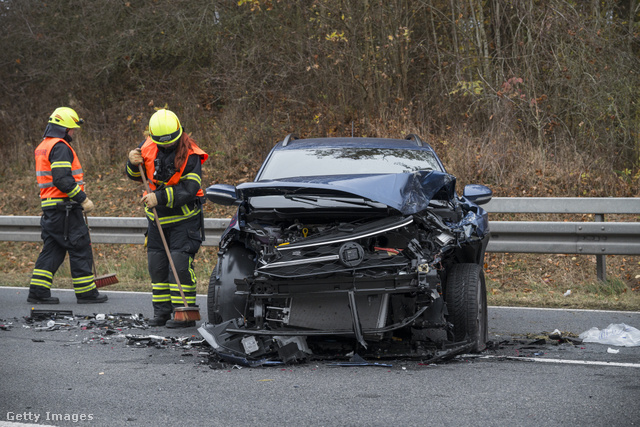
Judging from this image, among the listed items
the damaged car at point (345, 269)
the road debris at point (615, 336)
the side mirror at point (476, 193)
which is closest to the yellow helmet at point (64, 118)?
the damaged car at point (345, 269)

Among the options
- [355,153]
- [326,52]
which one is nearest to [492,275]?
[355,153]

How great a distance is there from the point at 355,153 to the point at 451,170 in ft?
22.5

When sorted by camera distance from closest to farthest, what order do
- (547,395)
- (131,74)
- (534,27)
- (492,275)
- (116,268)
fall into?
(547,395)
(492,275)
(116,268)
(534,27)
(131,74)

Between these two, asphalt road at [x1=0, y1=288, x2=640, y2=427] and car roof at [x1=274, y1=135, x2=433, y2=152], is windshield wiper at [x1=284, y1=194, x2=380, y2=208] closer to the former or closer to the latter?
asphalt road at [x1=0, y1=288, x2=640, y2=427]

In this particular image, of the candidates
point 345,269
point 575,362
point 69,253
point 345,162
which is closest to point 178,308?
point 345,162

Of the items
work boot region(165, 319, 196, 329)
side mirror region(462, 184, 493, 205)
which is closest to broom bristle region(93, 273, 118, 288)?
work boot region(165, 319, 196, 329)

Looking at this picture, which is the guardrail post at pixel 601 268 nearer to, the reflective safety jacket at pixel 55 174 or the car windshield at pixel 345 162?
the car windshield at pixel 345 162

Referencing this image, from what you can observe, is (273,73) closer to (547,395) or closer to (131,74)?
(131,74)

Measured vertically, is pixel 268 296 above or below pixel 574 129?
below

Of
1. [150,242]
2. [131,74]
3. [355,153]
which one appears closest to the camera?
[355,153]

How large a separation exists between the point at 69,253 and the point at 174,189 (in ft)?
7.83

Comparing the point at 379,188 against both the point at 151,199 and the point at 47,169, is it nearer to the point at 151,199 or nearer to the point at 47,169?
the point at 151,199

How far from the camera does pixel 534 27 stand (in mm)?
14125
